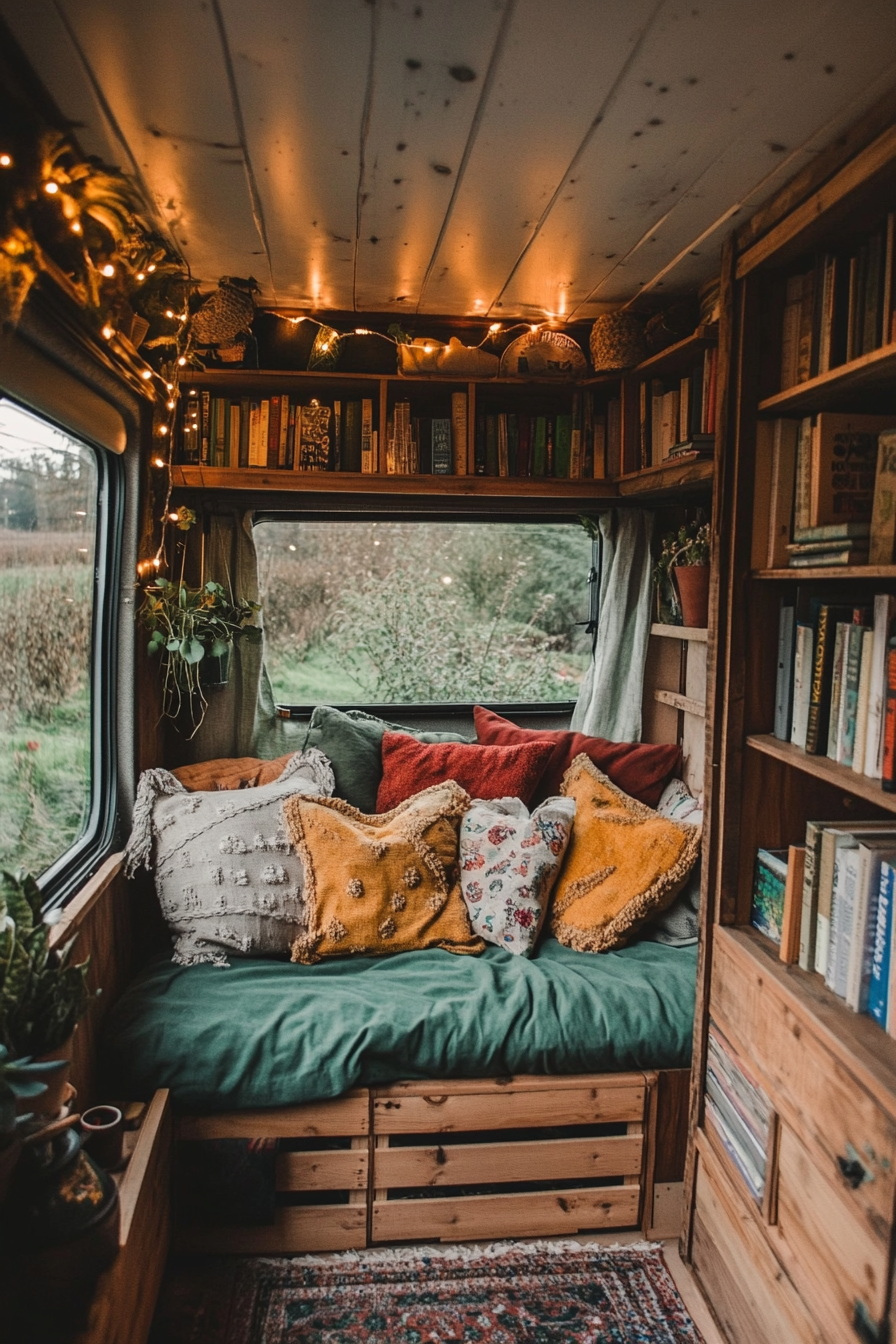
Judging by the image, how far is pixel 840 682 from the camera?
62.4 inches

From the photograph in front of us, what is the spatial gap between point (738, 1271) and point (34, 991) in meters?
1.49

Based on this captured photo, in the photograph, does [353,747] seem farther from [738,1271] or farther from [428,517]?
[738,1271]

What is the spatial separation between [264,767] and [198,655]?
1.53 ft

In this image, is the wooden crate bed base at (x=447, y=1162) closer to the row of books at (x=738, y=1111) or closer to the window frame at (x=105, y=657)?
the row of books at (x=738, y=1111)

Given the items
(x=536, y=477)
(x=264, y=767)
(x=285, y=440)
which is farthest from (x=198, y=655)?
(x=536, y=477)

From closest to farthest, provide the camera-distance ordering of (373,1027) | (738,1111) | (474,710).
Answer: (738,1111)
(373,1027)
(474,710)

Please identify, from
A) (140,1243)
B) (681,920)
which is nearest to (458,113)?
(681,920)

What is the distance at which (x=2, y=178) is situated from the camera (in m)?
1.41

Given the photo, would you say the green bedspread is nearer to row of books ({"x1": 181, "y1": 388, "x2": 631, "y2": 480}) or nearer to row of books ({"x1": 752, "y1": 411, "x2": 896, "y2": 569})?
row of books ({"x1": 752, "y1": 411, "x2": 896, "y2": 569})

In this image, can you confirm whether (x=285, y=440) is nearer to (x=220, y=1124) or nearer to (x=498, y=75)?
(x=498, y=75)

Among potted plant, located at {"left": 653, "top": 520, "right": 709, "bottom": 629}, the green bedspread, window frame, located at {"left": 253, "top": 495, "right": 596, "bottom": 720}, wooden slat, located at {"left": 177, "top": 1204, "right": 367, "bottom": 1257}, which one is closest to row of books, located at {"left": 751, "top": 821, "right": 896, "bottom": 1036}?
the green bedspread

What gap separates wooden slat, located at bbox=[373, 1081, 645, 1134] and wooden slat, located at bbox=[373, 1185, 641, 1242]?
18 cm

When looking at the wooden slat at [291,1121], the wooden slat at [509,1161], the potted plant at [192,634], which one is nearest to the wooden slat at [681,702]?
the wooden slat at [509,1161]

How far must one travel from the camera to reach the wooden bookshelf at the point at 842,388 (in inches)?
54.7
